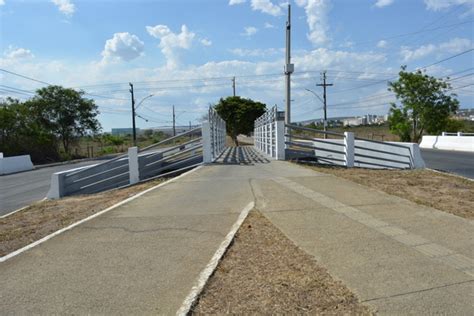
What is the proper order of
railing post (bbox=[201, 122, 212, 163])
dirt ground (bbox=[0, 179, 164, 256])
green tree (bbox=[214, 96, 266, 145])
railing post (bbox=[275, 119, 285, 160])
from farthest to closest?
green tree (bbox=[214, 96, 266, 145]) < railing post (bbox=[275, 119, 285, 160]) < railing post (bbox=[201, 122, 212, 163]) < dirt ground (bbox=[0, 179, 164, 256])

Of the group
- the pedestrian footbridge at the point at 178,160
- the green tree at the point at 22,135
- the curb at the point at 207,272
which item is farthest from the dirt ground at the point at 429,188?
the green tree at the point at 22,135

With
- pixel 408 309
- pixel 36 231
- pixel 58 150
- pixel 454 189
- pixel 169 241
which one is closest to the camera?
pixel 408 309

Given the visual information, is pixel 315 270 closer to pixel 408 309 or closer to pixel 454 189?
pixel 408 309

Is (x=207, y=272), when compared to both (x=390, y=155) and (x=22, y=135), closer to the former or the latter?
(x=390, y=155)

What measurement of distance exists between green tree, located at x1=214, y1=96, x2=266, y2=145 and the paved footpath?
4069 centimetres

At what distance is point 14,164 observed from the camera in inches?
991

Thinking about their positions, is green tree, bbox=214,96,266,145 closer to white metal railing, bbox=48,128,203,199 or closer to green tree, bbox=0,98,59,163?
green tree, bbox=0,98,59,163

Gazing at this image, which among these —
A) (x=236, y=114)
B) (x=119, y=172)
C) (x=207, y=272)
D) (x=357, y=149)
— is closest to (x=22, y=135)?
(x=236, y=114)

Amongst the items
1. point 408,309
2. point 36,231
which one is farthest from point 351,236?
point 36,231

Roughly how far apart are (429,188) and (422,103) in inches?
1182

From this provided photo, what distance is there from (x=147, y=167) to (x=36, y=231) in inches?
233

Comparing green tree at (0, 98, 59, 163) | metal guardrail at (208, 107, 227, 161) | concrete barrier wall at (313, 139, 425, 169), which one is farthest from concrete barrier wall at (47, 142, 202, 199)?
green tree at (0, 98, 59, 163)

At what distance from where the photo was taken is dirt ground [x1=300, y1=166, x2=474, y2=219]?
21.9ft

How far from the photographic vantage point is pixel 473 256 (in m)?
4.23
